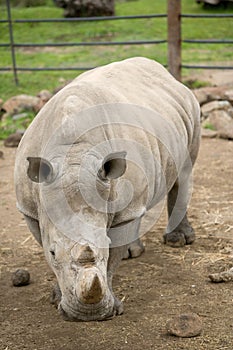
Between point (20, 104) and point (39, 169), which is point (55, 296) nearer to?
point (39, 169)

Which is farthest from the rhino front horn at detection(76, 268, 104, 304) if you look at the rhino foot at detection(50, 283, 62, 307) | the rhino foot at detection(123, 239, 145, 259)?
the rhino foot at detection(123, 239, 145, 259)

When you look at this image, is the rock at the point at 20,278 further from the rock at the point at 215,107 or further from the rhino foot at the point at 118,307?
the rock at the point at 215,107

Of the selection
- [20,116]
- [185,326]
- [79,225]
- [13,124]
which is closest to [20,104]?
[20,116]

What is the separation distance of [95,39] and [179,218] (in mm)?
8843

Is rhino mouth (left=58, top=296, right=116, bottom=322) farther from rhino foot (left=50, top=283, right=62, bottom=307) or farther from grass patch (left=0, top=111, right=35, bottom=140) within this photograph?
grass patch (left=0, top=111, right=35, bottom=140)

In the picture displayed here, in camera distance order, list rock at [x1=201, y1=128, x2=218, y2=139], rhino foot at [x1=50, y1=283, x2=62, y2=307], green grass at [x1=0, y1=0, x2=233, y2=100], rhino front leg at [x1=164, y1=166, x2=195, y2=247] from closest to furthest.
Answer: rhino foot at [x1=50, y1=283, x2=62, y2=307] < rhino front leg at [x1=164, y1=166, x2=195, y2=247] < rock at [x1=201, y1=128, x2=218, y2=139] < green grass at [x1=0, y1=0, x2=233, y2=100]

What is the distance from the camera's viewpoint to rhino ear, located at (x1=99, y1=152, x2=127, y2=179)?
10.1 ft

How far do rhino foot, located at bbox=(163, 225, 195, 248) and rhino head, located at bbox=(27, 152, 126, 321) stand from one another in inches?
74.2

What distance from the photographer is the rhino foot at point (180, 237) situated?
4.99m

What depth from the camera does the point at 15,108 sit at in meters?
8.92

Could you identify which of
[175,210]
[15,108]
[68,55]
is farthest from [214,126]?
[68,55]

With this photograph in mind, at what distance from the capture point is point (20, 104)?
8953mm

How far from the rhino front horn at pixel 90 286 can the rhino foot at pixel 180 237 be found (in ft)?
6.96

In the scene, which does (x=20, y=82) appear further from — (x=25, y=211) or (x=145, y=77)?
(x=25, y=211)
